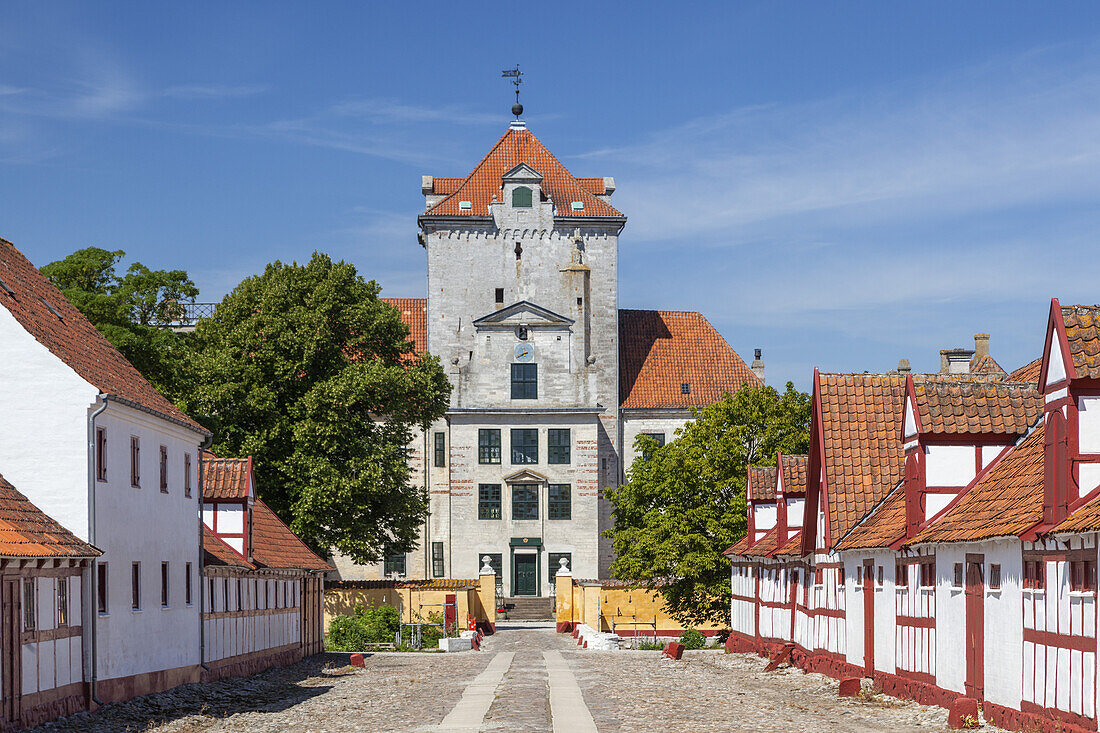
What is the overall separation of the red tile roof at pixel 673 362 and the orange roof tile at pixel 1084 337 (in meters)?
58.7

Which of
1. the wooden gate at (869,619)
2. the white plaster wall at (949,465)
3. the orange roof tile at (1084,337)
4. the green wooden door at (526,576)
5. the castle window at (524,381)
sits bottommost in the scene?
the green wooden door at (526,576)

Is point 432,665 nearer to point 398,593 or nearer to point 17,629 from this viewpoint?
point 398,593

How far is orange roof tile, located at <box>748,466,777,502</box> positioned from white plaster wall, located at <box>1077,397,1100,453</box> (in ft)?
80.5

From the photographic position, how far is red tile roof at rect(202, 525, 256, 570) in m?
33.9

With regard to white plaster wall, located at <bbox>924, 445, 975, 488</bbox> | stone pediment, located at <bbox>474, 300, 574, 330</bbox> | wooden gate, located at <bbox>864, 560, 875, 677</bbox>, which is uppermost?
stone pediment, located at <bbox>474, 300, 574, 330</bbox>

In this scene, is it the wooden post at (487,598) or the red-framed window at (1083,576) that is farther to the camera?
the wooden post at (487,598)

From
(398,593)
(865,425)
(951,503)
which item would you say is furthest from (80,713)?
(398,593)

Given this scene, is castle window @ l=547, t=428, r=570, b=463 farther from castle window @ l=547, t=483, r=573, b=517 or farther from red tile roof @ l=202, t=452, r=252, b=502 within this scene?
red tile roof @ l=202, t=452, r=252, b=502

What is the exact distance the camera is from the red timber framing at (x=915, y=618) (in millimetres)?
25109

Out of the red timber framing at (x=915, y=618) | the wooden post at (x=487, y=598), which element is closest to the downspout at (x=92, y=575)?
the red timber framing at (x=915, y=618)

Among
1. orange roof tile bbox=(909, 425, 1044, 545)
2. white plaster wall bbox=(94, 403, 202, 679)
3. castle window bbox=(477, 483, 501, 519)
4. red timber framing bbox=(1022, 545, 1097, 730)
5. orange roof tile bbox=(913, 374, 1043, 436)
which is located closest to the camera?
red timber framing bbox=(1022, 545, 1097, 730)

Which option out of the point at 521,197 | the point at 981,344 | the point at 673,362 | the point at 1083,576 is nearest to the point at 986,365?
the point at 981,344

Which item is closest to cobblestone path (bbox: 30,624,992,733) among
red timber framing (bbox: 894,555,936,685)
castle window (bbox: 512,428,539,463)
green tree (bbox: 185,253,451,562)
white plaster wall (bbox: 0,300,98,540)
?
red timber framing (bbox: 894,555,936,685)

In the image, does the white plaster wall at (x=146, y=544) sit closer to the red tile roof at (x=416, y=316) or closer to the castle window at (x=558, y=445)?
the castle window at (x=558, y=445)
